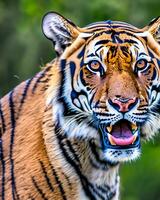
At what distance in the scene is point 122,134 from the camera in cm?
938

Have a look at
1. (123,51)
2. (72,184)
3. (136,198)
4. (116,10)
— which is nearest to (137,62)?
(123,51)

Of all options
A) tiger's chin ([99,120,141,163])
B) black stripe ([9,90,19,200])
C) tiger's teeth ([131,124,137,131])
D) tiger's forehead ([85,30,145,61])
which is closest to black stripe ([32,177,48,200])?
black stripe ([9,90,19,200])

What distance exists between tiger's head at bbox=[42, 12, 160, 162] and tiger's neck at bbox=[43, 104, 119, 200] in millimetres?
104

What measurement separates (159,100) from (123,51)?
1.38 ft

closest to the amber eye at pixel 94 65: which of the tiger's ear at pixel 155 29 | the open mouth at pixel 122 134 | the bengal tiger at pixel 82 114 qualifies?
the bengal tiger at pixel 82 114

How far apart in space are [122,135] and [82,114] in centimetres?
37

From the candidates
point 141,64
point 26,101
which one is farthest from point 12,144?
point 141,64

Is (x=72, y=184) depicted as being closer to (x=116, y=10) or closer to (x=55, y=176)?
(x=55, y=176)

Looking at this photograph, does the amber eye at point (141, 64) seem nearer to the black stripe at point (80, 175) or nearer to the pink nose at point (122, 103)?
the pink nose at point (122, 103)

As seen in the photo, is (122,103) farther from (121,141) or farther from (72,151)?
(72,151)

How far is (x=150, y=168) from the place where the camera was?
883 inches

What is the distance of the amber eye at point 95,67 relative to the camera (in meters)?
9.45

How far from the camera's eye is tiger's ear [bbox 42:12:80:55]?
9664 millimetres

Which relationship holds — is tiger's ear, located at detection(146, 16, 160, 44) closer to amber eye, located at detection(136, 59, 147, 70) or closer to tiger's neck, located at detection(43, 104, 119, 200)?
amber eye, located at detection(136, 59, 147, 70)
